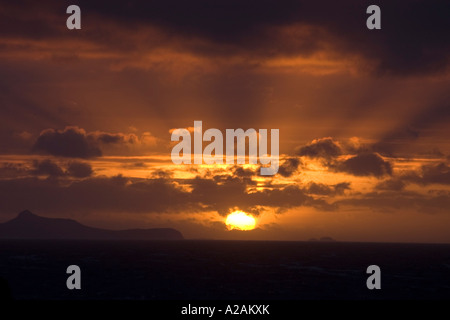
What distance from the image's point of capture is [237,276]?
277ft

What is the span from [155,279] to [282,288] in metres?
19.4

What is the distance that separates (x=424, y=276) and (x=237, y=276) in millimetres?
30363
